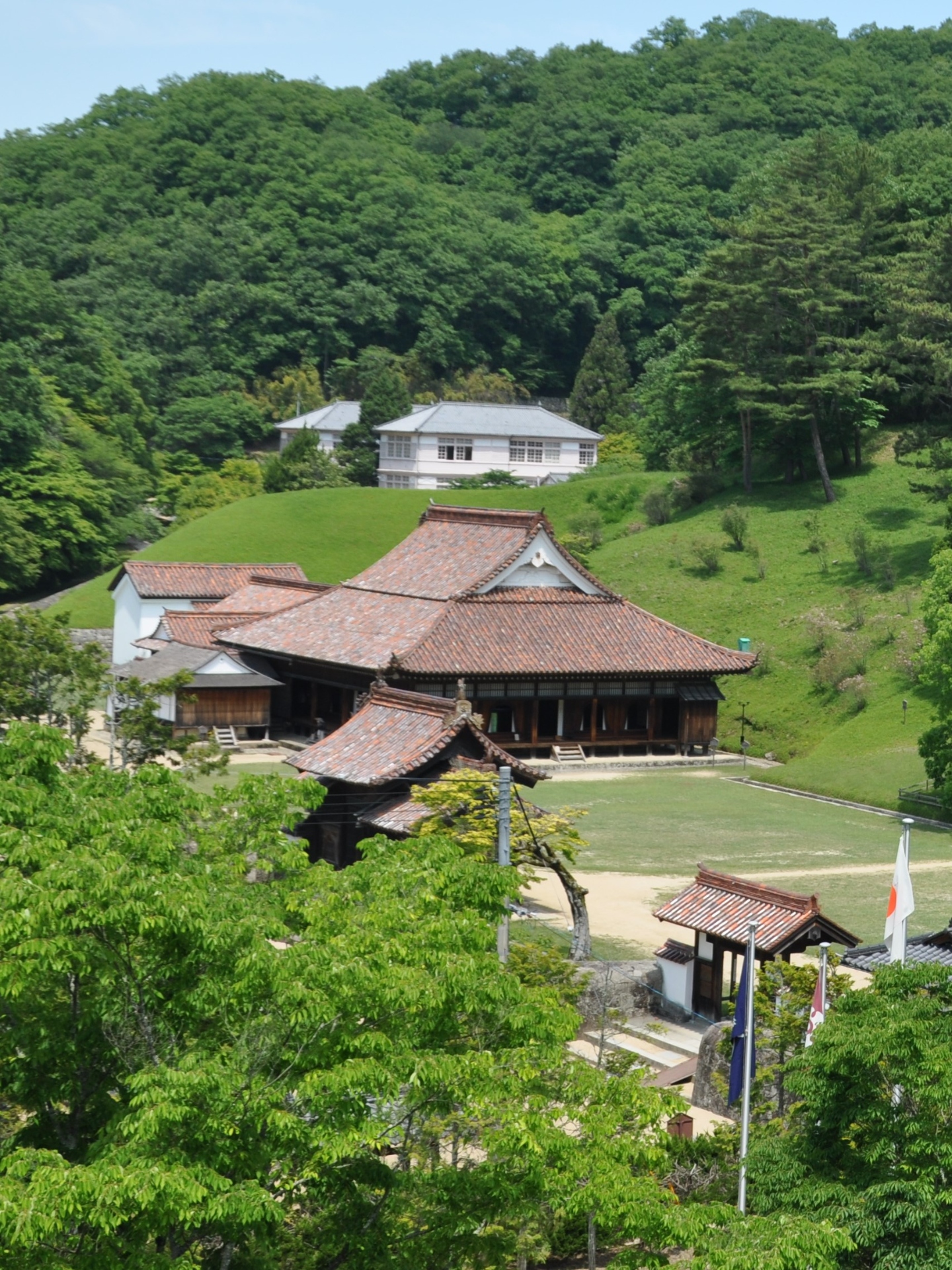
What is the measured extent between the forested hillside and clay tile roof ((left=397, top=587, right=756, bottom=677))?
16336mm

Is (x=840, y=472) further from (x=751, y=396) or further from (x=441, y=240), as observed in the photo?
(x=441, y=240)

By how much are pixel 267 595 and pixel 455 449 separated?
29152 millimetres

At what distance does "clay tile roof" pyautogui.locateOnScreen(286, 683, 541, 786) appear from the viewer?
23.8 metres

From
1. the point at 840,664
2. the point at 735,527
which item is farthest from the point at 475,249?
the point at 840,664

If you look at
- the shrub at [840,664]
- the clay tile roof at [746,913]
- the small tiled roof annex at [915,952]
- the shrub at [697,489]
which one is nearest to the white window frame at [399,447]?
the shrub at [697,489]

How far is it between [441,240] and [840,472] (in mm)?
53281

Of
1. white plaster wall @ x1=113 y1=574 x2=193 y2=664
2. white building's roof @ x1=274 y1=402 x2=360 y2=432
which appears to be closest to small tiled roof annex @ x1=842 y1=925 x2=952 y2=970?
white plaster wall @ x1=113 y1=574 x2=193 y2=664

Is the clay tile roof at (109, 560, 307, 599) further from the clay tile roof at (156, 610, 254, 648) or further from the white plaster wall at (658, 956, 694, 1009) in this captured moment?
the white plaster wall at (658, 956, 694, 1009)

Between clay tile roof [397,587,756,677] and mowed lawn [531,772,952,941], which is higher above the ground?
clay tile roof [397,587,756,677]

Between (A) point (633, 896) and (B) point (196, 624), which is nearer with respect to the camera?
(A) point (633, 896)

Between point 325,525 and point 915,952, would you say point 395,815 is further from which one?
point 325,525

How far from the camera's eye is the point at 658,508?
58.5m

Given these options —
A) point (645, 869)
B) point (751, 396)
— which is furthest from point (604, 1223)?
point (751, 396)

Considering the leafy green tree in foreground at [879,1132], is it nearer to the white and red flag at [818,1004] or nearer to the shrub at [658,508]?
the white and red flag at [818,1004]
